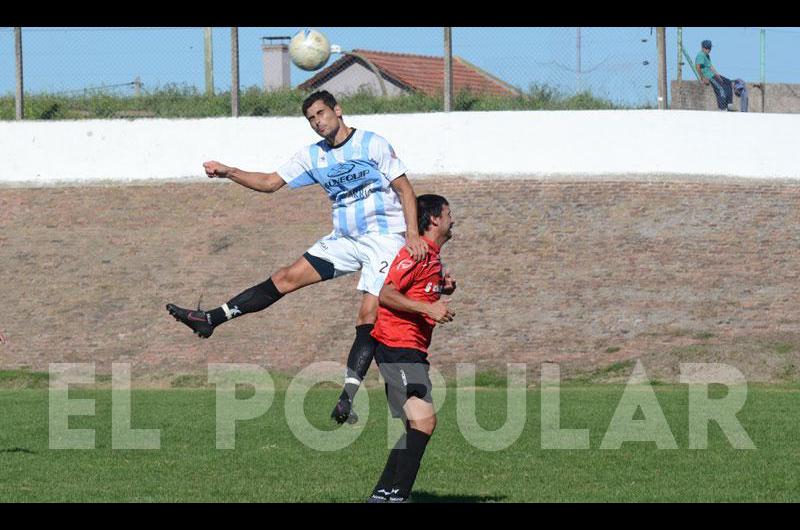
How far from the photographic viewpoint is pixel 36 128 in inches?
1208

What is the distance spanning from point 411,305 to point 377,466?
334cm

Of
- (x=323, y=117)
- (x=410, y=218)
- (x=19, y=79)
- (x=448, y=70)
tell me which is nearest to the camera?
(x=410, y=218)

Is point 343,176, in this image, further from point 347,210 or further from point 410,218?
point 410,218

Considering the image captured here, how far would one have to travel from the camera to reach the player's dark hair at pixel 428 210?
30.8ft

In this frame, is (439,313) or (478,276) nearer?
(439,313)

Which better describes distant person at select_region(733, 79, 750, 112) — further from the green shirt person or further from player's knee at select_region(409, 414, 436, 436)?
player's knee at select_region(409, 414, 436, 436)

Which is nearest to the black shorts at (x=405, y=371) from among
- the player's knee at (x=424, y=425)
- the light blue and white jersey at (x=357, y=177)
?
the player's knee at (x=424, y=425)

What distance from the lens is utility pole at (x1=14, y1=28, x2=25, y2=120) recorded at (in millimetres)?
29922

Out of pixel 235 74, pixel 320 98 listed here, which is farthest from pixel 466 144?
pixel 320 98

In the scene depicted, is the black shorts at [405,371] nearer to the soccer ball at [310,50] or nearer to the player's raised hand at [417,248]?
the player's raised hand at [417,248]

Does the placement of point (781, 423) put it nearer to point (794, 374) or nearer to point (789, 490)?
point (789, 490)

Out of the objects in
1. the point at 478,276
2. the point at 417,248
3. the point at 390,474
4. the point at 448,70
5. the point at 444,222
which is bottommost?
the point at 390,474

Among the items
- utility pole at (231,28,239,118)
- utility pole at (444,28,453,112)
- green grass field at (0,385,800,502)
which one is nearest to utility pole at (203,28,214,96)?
utility pole at (231,28,239,118)

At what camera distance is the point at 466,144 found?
28922 millimetres
